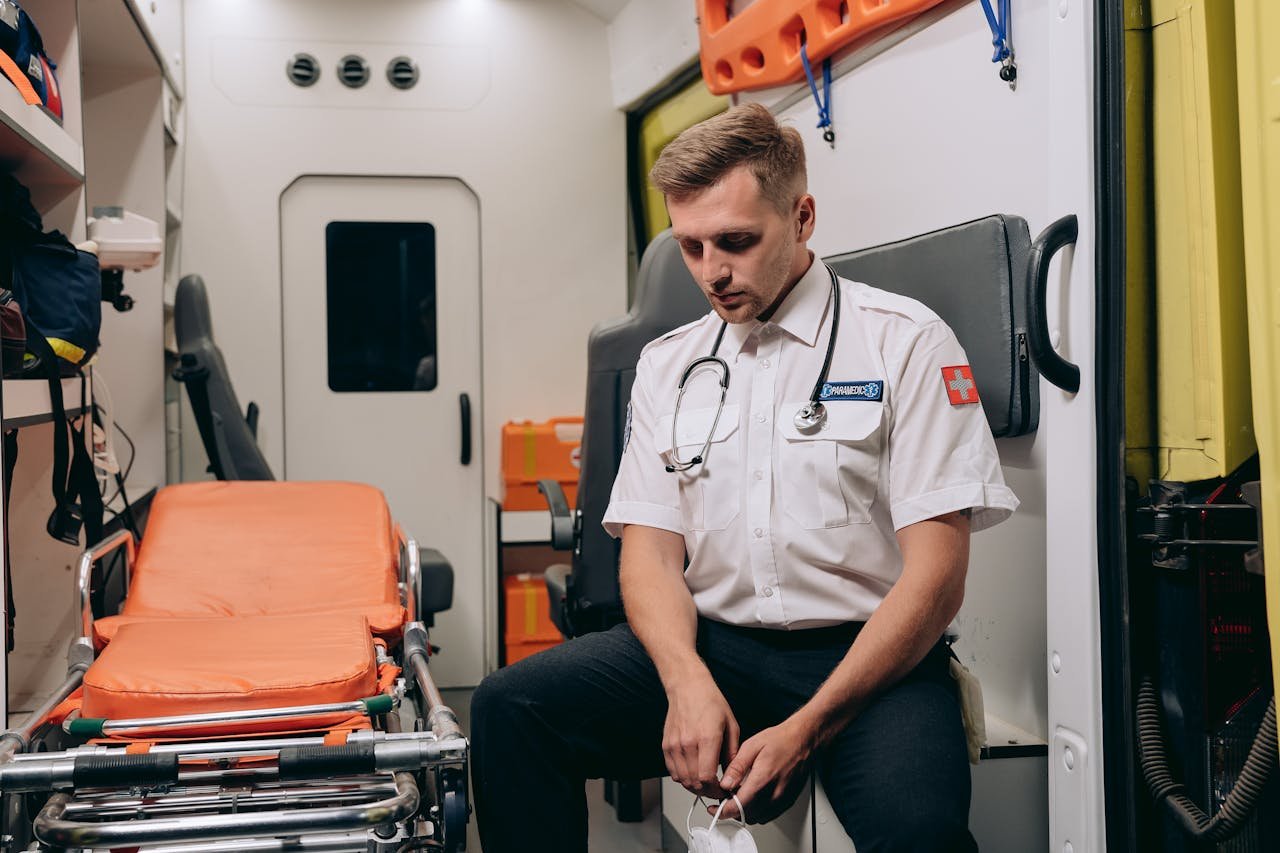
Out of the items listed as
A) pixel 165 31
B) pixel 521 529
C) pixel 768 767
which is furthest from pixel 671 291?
pixel 165 31

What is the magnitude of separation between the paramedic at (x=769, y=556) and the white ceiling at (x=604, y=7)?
116 inches

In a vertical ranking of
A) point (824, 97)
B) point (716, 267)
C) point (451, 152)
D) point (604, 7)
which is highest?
point (604, 7)

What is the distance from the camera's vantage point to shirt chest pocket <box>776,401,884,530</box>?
74.2 inches

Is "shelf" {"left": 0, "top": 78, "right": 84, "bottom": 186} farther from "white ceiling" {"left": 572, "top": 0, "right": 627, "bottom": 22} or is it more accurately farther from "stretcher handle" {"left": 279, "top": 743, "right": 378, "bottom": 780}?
"white ceiling" {"left": 572, "top": 0, "right": 627, "bottom": 22}

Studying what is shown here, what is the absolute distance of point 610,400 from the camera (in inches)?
114

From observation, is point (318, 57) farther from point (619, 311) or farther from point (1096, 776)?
point (1096, 776)

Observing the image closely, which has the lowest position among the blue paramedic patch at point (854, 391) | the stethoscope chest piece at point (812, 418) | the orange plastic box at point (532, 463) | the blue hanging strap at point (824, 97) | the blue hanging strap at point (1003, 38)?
the orange plastic box at point (532, 463)

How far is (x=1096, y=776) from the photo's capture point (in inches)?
66.3

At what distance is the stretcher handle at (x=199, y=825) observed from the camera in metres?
1.66

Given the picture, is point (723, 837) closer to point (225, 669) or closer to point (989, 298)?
point (225, 669)

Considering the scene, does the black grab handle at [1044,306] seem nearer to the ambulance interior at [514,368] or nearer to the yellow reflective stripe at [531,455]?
the ambulance interior at [514,368]

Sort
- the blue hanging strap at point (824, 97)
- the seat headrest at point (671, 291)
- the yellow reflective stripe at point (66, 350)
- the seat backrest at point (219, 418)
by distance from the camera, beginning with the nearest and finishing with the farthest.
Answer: the yellow reflective stripe at point (66, 350), the seat headrest at point (671, 291), the blue hanging strap at point (824, 97), the seat backrest at point (219, 418)

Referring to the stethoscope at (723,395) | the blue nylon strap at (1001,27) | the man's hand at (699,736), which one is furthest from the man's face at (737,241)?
the man's hand at (699,736)

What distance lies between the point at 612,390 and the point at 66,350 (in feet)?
4.19
